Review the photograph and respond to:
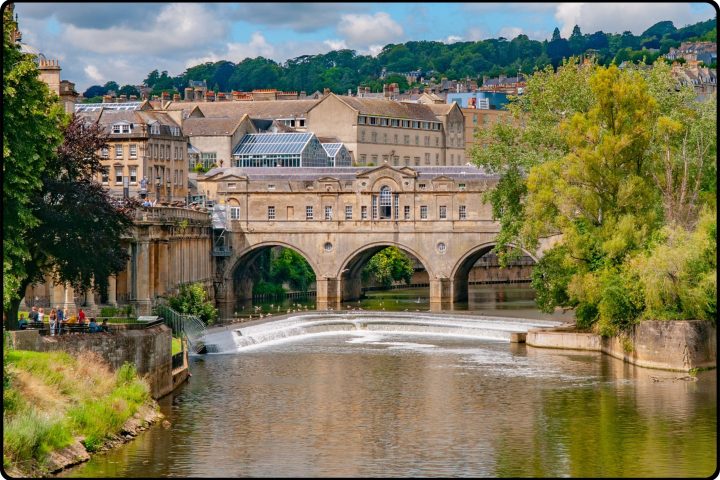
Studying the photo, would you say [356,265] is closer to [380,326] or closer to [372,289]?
[372,289]

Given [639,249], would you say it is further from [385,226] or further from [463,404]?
[385,226]

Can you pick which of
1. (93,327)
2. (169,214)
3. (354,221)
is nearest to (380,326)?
(169,214)

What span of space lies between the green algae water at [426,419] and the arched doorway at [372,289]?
29.3 metres

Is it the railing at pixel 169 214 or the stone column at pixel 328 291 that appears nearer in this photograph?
the railing at pixel 169 214

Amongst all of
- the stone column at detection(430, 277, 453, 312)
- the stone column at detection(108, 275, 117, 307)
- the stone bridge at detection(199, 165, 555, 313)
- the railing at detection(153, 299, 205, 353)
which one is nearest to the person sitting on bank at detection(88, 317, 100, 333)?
the railing at detection(153, 299, 205, 353)

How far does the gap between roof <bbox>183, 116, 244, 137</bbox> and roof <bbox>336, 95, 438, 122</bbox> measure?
1484cm

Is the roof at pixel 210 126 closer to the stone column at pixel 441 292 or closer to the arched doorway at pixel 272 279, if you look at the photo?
the arched doorway at pixel 272 279

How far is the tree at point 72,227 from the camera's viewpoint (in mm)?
52812

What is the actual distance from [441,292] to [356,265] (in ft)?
24.2

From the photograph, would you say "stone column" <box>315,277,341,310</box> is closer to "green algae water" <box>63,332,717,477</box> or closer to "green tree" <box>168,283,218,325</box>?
"green tree" <box>168,283,218,325</box>

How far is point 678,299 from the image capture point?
59.4m

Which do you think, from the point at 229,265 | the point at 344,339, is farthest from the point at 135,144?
the point at 344,339

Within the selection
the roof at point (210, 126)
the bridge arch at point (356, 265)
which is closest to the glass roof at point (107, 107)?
the roof at point (210, 126)

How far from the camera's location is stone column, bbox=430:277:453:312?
317 feet
